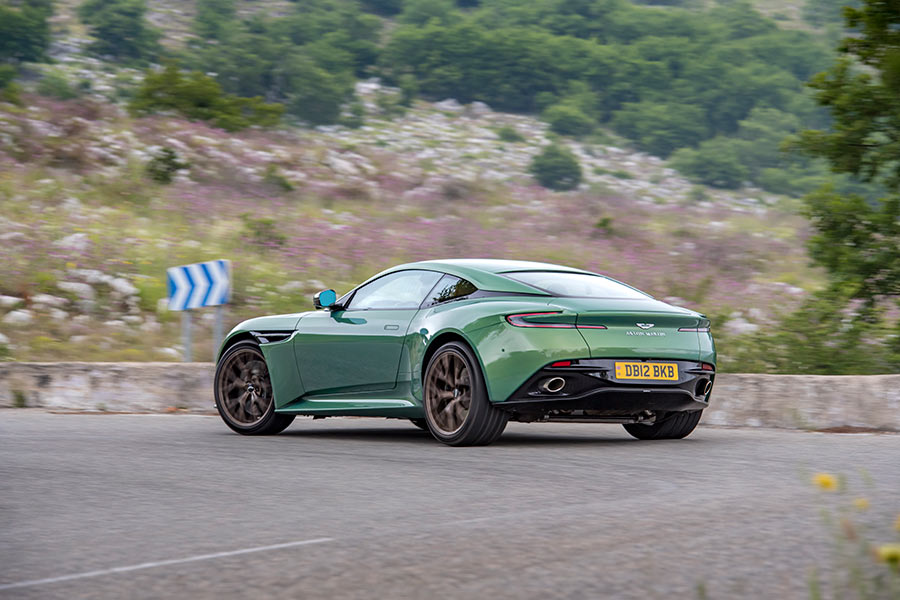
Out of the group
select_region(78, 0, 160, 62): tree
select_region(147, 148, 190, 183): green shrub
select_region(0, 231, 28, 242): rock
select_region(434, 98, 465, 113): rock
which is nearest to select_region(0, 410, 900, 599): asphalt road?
select_region(0, 231, 28, 242): rock

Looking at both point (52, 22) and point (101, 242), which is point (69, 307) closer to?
point (101, 242)

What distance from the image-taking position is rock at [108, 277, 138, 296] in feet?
68.2

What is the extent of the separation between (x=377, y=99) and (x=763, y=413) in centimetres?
7170

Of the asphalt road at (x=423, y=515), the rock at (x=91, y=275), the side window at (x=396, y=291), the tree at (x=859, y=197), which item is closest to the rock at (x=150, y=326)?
the rock at (x=91, y=275)

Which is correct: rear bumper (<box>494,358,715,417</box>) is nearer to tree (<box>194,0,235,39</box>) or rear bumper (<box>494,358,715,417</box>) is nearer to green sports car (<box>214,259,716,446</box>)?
green sports car (<box>214,259,716,446</box>)

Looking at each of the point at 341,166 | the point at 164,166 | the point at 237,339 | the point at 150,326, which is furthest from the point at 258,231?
the point at 237,339

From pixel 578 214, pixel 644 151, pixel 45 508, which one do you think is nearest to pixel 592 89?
pixel 644 151

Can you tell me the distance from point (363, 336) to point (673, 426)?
7.71ft

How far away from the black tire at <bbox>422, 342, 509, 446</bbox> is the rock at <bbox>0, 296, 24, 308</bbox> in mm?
12555

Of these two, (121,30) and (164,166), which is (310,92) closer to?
(121,30)

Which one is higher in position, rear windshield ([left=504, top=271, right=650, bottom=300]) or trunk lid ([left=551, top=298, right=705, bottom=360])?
rear windshield ([left=504, top=271, right=650, bottom=300])

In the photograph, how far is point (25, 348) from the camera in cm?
1830

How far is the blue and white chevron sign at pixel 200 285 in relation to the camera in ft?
49.9

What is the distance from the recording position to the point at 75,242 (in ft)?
74.0
